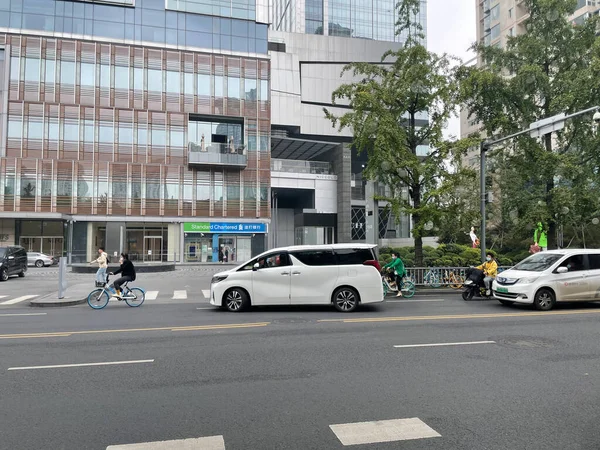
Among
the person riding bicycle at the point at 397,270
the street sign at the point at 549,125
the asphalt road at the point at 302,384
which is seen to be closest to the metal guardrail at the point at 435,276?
the person riding bicycle at the point at 397,270

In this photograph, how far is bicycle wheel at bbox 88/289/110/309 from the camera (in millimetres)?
13578

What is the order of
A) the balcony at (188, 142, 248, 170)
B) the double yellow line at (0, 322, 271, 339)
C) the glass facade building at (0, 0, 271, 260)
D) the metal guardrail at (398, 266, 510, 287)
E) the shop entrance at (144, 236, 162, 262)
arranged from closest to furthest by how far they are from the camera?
the double yellow line at (0, 322, 271, 339) < the metal guardrail at (398, 266, 510, 287) < the glass facade building at (0, 0, 271, 260) < the shop entrance at (144, 236, 162, 262) < the balcony at (188, 142, 248, 170)

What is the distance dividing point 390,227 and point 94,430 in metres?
47.7

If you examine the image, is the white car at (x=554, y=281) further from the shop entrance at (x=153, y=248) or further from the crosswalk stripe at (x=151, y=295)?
the shop entrance at (x=153, y=248)

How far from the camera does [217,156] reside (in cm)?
4466

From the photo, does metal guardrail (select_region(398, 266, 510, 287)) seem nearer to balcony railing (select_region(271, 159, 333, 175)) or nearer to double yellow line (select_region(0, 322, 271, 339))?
double yellow line (select_region(0, 322, 271, 339))

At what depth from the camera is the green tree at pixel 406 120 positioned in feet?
57.3

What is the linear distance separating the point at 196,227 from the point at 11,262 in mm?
21922

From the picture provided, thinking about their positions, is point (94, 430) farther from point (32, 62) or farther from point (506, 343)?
point (32, 62)

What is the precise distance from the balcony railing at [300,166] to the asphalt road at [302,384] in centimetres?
3973

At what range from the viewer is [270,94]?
48.0m

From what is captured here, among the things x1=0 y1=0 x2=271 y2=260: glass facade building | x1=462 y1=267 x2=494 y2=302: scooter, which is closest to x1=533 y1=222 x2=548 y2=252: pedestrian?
x1=462 y1=267 x2=494 y2=302: scooter

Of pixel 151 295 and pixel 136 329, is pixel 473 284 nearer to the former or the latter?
pixel 136 329

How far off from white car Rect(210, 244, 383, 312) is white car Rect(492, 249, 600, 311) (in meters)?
3.86
